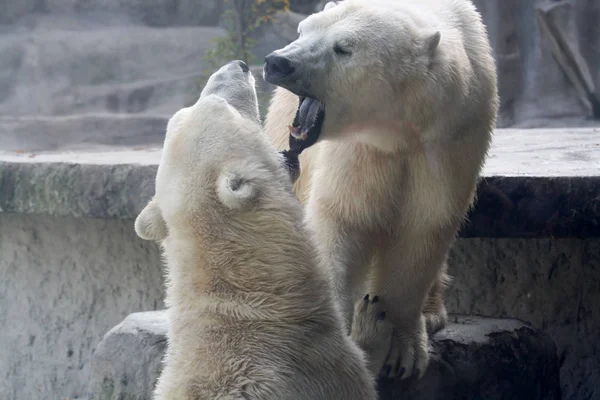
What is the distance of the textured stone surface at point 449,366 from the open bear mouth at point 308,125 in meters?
0.90

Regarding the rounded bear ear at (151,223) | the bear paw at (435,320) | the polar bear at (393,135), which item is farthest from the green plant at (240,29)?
the rounded bear ear at (151,223)

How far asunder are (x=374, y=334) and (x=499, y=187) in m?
0.91

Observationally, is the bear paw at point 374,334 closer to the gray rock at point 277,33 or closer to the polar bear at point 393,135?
the polar bear at point 393,135

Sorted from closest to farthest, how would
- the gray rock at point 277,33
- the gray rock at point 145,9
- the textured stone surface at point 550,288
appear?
the textured stone surface at point 550,288 < the gray rock at point 277,33 < the gray rock at point 145,9

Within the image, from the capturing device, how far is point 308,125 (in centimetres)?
264

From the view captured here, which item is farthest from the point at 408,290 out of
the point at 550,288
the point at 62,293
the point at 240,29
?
the point at 240,29

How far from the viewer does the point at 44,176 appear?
162 inches

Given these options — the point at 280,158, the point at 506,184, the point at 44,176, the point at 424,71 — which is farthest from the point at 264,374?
the point at 44,176

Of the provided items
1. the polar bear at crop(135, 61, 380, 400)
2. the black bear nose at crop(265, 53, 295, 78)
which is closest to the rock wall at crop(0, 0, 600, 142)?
the black bear nose at crop(265, 53, 295, 78)

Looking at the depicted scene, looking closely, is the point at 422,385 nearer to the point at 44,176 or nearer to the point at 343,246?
the point at 343,246

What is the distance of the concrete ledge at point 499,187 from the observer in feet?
10.8

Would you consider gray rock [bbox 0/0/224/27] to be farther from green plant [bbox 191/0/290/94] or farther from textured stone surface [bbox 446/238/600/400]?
textured stone surface [bbox 446/238/600/400]

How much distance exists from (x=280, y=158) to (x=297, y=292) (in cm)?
39

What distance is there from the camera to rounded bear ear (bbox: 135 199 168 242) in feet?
7.84
